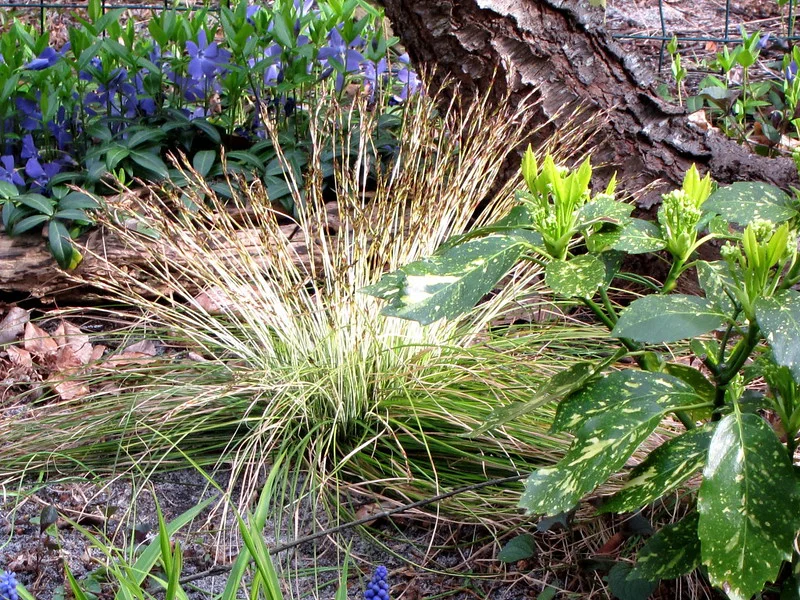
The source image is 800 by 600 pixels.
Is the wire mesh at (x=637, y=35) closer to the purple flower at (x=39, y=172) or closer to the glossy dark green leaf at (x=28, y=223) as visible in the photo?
the purple flower at (x=39, y=172)

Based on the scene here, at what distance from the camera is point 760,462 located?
1201 millimetres

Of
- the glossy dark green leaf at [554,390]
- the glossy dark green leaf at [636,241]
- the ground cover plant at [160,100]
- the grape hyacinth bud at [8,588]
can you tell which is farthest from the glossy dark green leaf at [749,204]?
the ground cover plant at [160,100]

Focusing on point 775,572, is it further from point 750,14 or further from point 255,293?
point 750,14

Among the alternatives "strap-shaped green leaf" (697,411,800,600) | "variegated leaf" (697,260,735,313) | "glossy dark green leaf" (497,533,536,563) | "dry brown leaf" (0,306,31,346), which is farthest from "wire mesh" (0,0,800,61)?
"strap-shaped green leaf" (697,411,800,600)

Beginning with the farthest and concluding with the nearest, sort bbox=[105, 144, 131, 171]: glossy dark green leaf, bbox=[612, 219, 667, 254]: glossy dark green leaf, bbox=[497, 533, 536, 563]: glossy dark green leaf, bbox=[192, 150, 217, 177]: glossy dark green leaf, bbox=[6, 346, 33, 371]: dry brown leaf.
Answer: bbox=[192, 150, 217, 177]: glossy dark green leaf, bbox=[105, 144, 131, 171]: glossy dark green leaf, bbox=[6, 346, 33, 371]: dry brown leaf, bbox=[497, 533, 536, 563]: glossy dark green leaf, bbox=[612, 219, 667, 254]: glossy dark green leaf

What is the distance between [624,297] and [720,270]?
1.45 meters

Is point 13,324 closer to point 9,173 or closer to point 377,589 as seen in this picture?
point 9,173

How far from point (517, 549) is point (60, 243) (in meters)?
1.88

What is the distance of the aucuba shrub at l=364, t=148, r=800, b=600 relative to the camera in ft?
3.78

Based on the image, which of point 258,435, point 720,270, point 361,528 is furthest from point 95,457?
point 720,270

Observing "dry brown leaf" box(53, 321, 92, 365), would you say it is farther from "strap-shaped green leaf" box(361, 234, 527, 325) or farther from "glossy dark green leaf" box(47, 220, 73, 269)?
"strap-shaped green leaf" box(361, 234, 527, 325)

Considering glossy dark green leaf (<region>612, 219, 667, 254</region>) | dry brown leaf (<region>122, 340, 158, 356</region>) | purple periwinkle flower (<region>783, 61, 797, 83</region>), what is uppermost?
glossy dark green leaf (<region>612, 219, 667, 254</region>)

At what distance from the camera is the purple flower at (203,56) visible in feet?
10.3

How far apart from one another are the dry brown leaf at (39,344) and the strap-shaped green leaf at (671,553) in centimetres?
207
